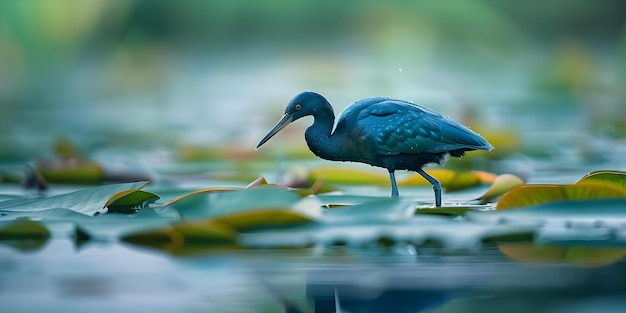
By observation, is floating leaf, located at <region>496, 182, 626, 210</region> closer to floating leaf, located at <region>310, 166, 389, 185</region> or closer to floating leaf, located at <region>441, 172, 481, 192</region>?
floating leaf, located at <region>441, 172, 481, 192</region>

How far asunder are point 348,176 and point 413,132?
3.41 feet

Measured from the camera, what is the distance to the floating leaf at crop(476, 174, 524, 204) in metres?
4.30

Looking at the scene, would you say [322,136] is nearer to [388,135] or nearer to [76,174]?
[388,135]

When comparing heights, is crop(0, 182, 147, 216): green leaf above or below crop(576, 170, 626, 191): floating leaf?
above

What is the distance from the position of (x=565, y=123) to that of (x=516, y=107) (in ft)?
5.04

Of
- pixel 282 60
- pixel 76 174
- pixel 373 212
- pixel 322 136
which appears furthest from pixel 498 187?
pixel 282 60

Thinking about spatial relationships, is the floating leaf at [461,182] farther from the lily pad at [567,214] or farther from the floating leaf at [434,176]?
the lily pad at [567,214]

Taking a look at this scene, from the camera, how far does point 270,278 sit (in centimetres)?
280

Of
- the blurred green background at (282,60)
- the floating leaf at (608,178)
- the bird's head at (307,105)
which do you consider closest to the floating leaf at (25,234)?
the bird's head at (307,105)

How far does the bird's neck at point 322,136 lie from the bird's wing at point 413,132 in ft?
0.51

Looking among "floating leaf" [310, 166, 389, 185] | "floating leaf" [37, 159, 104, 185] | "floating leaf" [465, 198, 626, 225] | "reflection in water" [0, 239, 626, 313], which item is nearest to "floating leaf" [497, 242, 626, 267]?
"reflection in water" [0, 239, 626, 313]

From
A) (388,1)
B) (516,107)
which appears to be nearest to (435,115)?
(516,107)

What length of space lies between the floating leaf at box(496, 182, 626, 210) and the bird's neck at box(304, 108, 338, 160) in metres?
0.88

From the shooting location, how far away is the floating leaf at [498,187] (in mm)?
4301
